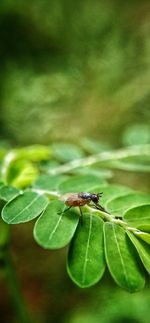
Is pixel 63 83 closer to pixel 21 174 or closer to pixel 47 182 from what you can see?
pixel 21 174

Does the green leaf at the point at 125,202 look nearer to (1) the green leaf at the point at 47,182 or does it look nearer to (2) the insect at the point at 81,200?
(2) the insect at the point at 81,200

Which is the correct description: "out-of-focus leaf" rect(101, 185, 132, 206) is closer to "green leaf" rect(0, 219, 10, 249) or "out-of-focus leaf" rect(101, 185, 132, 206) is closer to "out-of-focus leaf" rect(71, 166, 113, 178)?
"out-of-focus leaf" rect(71, 166, 113, 178)

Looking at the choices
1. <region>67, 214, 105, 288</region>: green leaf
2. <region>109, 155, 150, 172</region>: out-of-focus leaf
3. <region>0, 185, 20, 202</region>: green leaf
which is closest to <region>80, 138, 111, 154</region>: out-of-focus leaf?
<region>109, 155, 150, 172</region>: out-of-focus leaf

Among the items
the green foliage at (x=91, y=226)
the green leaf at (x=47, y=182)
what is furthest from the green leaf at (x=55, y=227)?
the green leaf at (x=47, y=182)

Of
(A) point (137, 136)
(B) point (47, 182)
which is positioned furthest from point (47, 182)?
(A) point (137, 136)

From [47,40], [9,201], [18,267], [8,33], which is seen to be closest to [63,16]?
[47,40]
